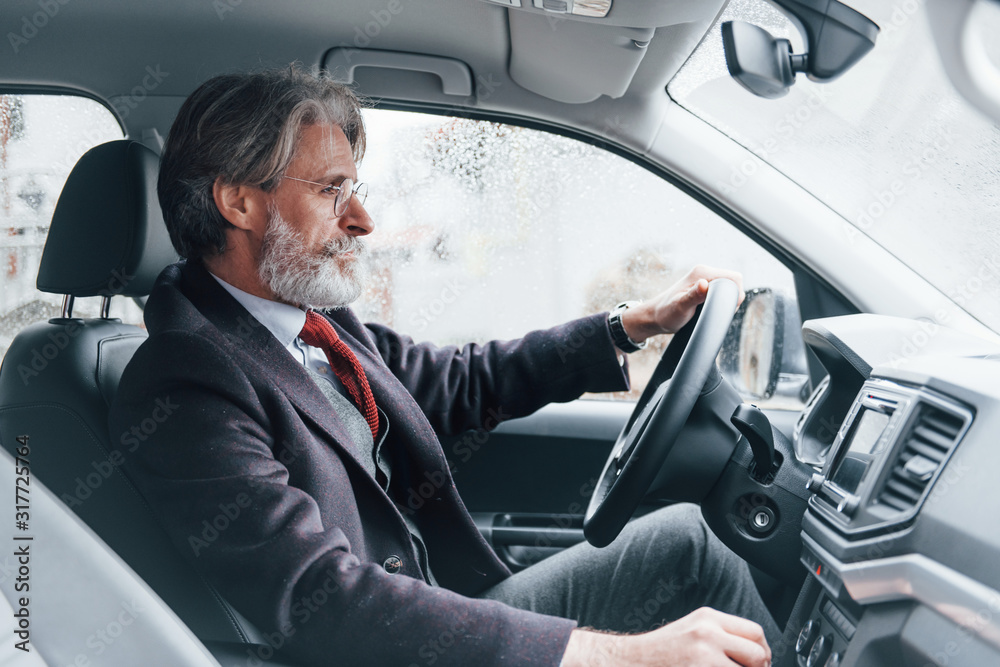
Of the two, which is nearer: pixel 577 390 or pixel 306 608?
pixel 306 608

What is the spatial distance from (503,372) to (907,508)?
3.03ft

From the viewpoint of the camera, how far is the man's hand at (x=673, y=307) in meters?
1.41

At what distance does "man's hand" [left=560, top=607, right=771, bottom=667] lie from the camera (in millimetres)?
854

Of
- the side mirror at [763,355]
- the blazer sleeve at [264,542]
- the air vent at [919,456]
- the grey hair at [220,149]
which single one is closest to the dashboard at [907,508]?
the air vent at [919,456]

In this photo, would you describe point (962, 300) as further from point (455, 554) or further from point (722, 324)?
point (455, 554)

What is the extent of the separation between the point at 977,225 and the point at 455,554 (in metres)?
1.10

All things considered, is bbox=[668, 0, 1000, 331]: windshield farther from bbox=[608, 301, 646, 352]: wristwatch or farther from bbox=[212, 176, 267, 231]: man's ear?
bbox=[212, 176, 267, 231]: man's ear

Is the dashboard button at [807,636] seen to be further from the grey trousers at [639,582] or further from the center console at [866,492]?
the grey trousers at [639,582]

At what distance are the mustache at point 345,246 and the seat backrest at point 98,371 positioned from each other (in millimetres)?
288

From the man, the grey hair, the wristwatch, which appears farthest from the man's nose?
the wristwatch

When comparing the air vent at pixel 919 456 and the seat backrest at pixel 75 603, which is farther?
the air vent at pixel 919 456

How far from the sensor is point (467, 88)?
A: 1.71 metres

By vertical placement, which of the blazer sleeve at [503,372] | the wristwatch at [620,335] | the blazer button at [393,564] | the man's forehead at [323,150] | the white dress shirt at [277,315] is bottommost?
the blazer button at [393,564]

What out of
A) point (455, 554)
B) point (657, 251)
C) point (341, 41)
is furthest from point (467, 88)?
point (455, 554)
